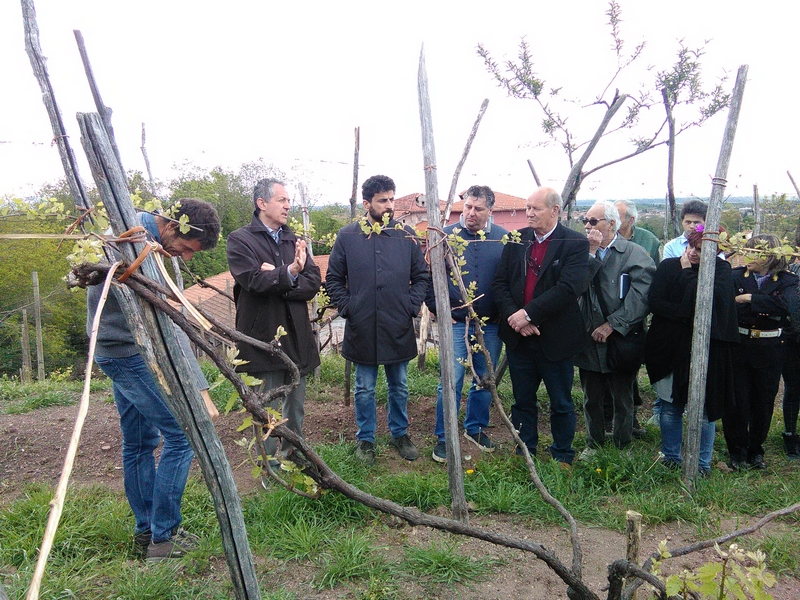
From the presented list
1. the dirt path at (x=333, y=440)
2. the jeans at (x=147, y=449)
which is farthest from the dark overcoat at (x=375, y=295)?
the jeans at (x=147, y=449)

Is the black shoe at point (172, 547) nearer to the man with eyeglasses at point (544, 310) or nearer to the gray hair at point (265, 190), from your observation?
the gray hair at point (265, 190)

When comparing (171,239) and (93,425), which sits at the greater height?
(171,239)

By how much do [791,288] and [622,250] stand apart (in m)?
1.22

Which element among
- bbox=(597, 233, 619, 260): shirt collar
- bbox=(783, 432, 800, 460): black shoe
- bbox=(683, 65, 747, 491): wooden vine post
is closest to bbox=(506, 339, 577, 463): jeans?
bbox=(683, 65, 747, 491): wooden vine post

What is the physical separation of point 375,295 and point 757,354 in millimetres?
2901

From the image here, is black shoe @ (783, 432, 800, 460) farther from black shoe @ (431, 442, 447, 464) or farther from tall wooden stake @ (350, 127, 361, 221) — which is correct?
tall wooden stake @ (350, 127, 361, 221)

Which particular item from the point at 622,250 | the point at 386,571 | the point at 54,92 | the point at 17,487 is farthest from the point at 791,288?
the point at 17,487

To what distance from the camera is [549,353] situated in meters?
3.99

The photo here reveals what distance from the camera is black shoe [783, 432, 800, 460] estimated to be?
450cm

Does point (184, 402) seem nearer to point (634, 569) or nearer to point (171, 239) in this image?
point (171, 239)

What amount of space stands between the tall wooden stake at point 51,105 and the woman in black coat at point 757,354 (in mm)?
4265

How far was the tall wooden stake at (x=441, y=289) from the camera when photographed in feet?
10.0

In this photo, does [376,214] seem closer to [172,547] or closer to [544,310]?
[544,310]

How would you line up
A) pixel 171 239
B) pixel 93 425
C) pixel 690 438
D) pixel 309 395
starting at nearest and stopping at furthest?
1. pixel 171 239
2. pixel 690 438
3. pixel 93 425
4. pixel 309 395
